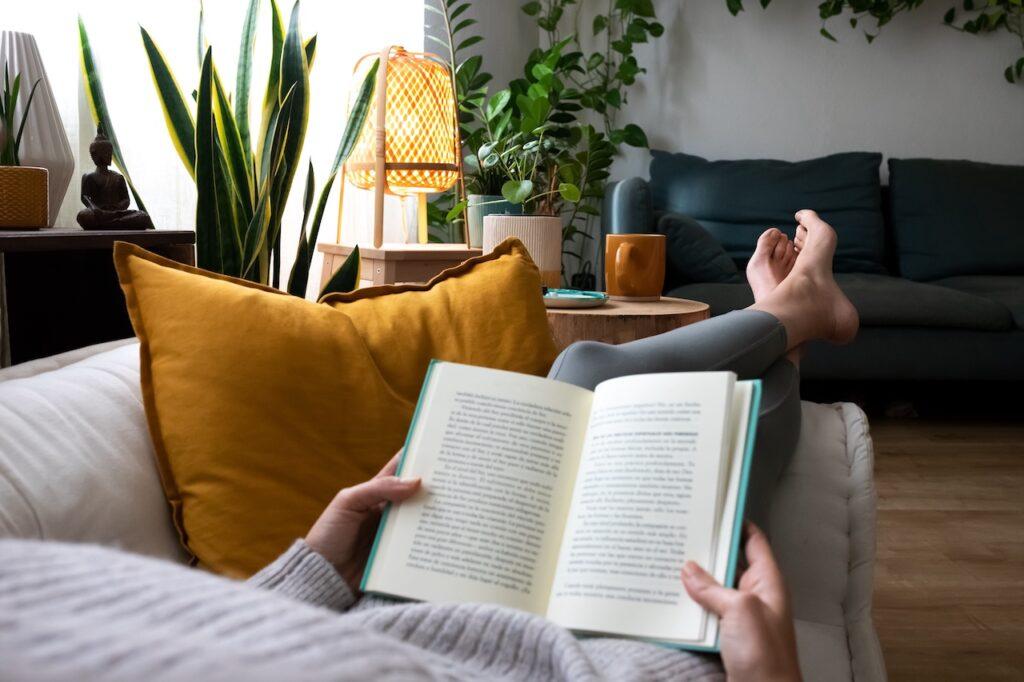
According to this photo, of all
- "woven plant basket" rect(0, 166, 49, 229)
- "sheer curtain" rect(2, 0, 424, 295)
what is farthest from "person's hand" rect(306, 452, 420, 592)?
Answer: "sheer curtain" rect(2, 0, 424, 295)

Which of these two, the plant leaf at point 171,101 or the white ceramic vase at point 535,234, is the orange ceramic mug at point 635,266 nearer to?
the white ceramic vase at point 535,234

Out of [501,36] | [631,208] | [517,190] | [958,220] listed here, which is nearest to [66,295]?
[517,190]

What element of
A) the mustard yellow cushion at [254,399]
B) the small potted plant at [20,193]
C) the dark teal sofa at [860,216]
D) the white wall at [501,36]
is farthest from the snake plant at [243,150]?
the white wall at [501,36]

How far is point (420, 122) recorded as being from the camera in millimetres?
2377

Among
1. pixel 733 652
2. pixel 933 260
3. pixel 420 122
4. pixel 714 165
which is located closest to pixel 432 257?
pixel 420 122

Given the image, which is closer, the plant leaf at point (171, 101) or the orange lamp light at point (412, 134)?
the plant leaf at point (171, 101)

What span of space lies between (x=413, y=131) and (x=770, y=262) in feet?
3.37

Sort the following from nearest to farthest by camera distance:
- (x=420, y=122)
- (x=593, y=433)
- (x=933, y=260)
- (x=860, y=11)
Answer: (x=593, y=433)
(x=420, y=122)
(x=933, y=260)
(x=860, y=11)

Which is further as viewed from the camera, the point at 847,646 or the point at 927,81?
the point at 927,81

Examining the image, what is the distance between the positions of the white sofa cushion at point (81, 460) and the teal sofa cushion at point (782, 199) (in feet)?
9.26

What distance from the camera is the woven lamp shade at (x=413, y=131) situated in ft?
7.70

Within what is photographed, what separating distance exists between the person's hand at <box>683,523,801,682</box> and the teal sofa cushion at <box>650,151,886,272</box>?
2958 millimetres

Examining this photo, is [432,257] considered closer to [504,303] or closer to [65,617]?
[504,303]

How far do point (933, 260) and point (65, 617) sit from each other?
3673 millimetres
